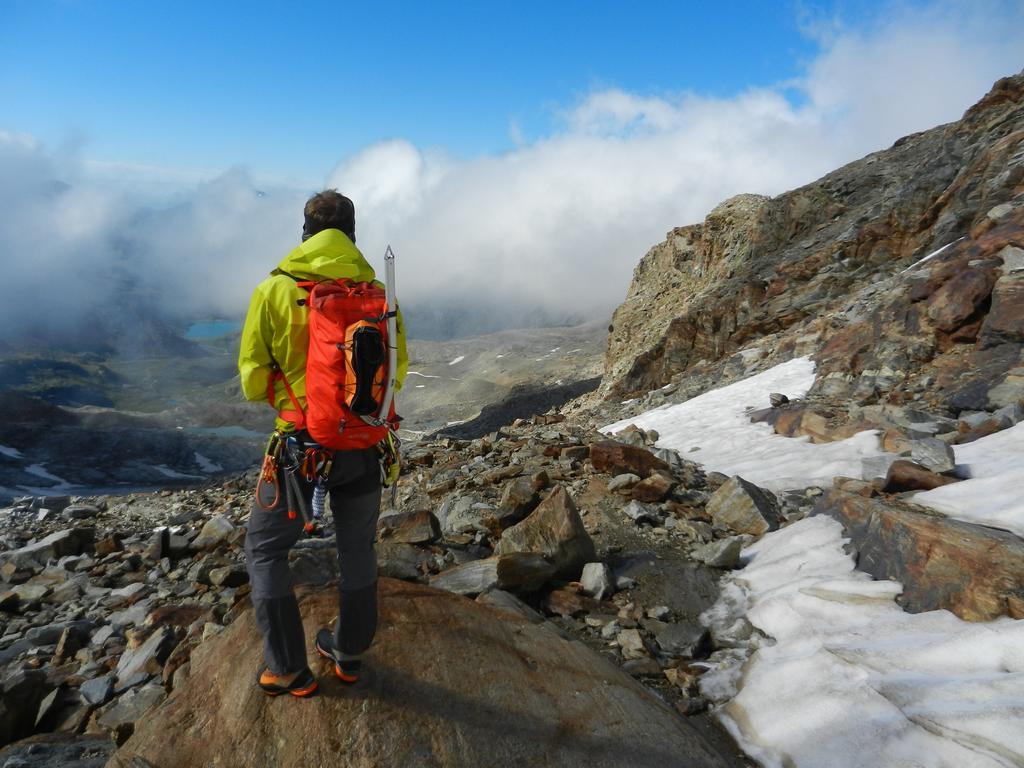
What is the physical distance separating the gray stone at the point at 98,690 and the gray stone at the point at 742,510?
23.5 feet

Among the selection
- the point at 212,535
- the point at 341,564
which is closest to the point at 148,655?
the point at 341,564

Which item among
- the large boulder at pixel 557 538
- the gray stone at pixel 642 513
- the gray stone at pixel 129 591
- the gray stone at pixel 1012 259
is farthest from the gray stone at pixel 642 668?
the gray stone at pixel 1012 259

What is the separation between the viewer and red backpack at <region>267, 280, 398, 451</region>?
11.1 ft

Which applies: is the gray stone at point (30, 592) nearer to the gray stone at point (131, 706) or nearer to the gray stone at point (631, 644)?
the gray stone at point (131, 706)

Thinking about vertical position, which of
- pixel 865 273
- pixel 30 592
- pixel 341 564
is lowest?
pixel 30 592

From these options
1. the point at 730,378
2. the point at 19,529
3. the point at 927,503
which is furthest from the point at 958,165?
the point at 19,529

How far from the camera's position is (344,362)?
11.2 feet

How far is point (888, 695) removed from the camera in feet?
12.7

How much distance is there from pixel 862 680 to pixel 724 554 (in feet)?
8.82

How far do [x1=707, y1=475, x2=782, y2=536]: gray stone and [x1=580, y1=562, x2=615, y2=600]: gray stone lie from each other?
2.38 m

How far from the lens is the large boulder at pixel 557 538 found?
21.6ft

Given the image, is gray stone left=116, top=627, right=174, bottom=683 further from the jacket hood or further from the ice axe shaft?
the jacket hood

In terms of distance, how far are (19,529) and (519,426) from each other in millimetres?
14005

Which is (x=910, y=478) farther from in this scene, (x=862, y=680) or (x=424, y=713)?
(x=424, y=713)
